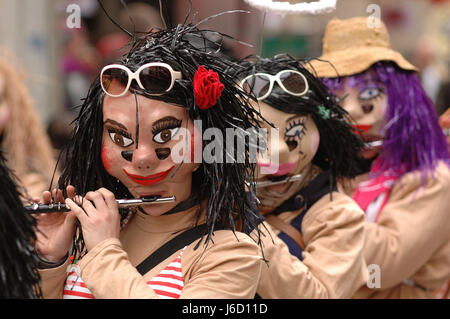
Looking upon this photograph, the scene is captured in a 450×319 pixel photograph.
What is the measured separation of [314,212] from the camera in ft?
7.15

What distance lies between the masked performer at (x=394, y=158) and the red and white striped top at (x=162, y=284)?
3.31 feet

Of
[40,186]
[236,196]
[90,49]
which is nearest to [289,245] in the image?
[236,196]

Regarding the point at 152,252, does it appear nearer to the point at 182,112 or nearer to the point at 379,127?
the point at 182,112

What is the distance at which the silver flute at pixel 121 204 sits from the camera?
5.42 ft

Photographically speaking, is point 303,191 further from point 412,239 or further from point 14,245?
point 14,245

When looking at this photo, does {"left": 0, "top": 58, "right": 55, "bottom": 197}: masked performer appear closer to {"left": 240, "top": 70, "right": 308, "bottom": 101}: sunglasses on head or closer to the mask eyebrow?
{"left": 240, "top": 70, "right": 308, "bottom": 101}: sunglasses on head

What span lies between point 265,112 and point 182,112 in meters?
0.49

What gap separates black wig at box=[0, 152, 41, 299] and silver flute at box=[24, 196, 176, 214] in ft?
0.43

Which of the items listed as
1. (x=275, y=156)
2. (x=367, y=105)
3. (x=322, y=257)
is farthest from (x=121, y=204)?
(x=367, y=105)

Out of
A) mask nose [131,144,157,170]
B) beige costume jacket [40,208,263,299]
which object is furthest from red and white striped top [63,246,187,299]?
mask nose [131,144,157,170]

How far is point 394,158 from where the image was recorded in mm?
2643

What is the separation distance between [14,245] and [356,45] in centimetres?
168

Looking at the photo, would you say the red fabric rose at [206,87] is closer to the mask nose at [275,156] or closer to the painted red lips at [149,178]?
the painted red lips at [149,178]

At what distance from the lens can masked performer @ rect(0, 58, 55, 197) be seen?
3154mm
